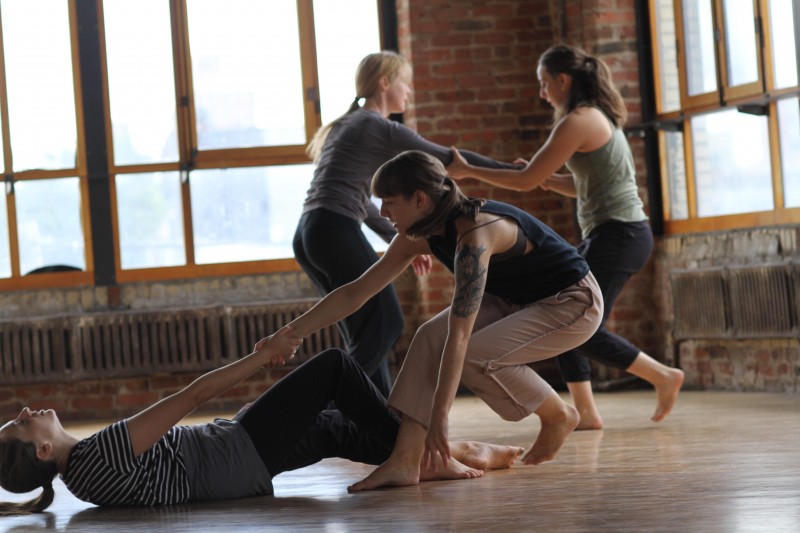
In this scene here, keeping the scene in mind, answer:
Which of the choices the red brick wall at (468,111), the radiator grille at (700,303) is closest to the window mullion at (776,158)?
the radiator grille at (700,303)

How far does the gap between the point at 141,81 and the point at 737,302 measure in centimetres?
356

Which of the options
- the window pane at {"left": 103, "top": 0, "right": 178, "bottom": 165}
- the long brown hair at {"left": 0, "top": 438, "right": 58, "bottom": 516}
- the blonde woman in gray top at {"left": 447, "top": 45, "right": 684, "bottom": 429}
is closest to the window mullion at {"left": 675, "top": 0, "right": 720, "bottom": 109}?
the blonde woman in gray top at {"left": 447, "top": 45, "right": 684, "bottom": 429}

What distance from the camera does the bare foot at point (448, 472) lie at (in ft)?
10.4

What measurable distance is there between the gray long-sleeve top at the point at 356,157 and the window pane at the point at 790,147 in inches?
81.2

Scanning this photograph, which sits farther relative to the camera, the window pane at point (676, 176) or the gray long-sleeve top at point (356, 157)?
the window pane at point (676, 176)

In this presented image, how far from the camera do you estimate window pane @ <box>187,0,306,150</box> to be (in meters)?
6.93

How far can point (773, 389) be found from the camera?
575 centimetres

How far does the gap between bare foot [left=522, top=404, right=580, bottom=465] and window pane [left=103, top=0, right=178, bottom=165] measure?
4044 millimetres

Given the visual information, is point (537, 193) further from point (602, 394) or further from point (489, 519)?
point (489, 519)

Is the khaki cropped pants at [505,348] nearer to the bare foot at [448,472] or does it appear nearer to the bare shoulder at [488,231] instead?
the bare foot at [448,472]

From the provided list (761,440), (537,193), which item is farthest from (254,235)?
Result: (761,440)

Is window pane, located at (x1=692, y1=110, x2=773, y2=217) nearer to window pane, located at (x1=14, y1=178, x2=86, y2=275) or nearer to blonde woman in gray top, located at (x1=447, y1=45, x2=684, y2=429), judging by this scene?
blonde woman in gray top, located at (x1=447, y1=45, x2=684, y2=429)

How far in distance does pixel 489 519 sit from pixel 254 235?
15.3 feet

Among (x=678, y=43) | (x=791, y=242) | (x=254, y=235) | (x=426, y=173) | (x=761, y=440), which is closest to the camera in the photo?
(x=426, y=173)
